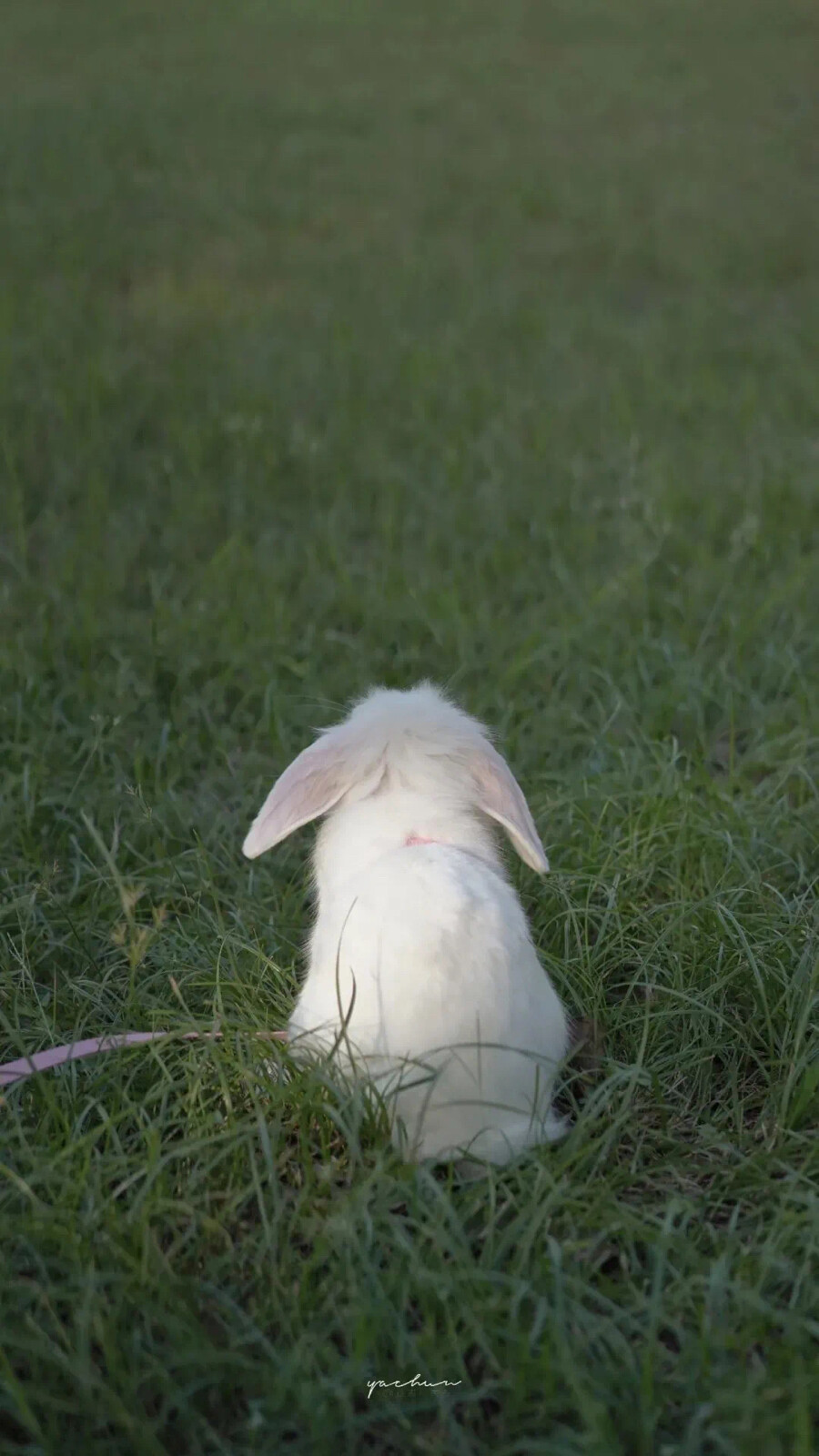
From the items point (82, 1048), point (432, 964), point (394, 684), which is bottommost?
point (394, 684)

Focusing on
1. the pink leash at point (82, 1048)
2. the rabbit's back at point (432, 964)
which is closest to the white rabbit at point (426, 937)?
the rabbit's back at point (432, 964)

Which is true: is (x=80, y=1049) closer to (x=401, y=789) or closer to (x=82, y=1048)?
(x=82, y=1048)

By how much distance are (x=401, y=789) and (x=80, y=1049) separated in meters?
0.65

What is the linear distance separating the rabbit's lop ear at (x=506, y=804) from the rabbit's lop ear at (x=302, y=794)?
207mm

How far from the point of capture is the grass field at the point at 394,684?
1.82 metres

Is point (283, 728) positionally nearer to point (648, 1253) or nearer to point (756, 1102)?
point (756, 1102)

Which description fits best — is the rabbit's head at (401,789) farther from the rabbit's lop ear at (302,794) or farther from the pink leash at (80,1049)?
the pink leash at (80,1049)

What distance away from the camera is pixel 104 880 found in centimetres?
296

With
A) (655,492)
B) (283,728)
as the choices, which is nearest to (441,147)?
(655,492)

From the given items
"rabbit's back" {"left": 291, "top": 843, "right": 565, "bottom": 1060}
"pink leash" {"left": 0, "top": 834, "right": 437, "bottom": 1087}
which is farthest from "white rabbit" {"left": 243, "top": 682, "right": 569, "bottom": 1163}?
"pink leash" {"left": 0, "top": 834, "right": 437, "bottom": 1087}

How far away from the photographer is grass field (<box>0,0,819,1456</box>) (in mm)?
1817

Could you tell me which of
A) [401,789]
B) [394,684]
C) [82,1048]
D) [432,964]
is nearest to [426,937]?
[432,964]

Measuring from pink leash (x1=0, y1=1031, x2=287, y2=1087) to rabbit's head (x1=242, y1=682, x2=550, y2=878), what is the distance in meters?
0.31

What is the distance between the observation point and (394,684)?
3916mm
